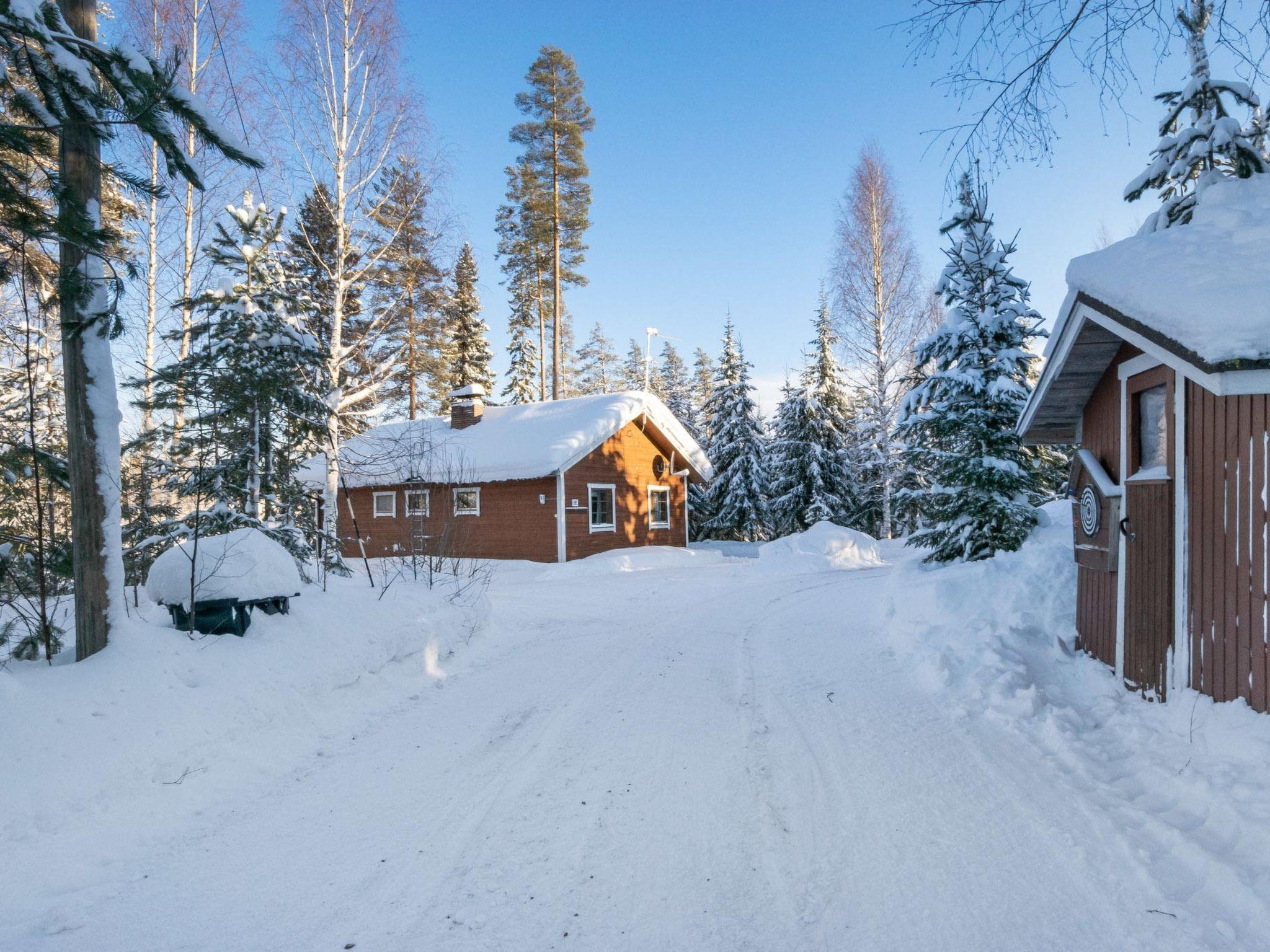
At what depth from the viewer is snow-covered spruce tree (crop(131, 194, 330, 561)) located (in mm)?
8117

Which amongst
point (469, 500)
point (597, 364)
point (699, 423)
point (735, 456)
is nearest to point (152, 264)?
point (469, 500)

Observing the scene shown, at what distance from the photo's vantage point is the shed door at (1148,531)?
4.72 metres

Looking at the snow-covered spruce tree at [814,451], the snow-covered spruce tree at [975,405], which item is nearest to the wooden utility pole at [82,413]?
the snow-covered spruce tree at [975,405]

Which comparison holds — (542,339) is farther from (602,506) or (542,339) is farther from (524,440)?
(602,506)

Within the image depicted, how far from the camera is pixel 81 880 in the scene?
2.98 meters

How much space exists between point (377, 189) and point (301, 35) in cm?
293

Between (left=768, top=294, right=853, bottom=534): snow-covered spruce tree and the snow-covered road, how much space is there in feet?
62.4

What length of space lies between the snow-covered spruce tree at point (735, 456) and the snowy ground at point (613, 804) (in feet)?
63.1

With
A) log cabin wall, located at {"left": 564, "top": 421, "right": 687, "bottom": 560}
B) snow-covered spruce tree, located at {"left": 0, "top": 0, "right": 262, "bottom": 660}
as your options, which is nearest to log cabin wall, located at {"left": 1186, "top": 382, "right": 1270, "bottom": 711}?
snow-covered spruce tree, located at {"left": 0, "top": 0, "right": 262, "bottom": 660}

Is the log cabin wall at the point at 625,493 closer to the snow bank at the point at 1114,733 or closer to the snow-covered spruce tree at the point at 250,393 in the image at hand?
the snow-covered spruce tree at the point at 250,393

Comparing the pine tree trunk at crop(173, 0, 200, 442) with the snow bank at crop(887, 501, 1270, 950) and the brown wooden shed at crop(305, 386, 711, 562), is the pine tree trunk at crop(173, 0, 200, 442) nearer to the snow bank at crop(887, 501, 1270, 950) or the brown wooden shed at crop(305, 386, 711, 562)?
the brown wooden shed at crop(305, 386, 711, 562)

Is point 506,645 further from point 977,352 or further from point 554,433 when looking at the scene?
point 554,433

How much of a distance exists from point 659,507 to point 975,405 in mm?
12900

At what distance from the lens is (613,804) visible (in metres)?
3.64
